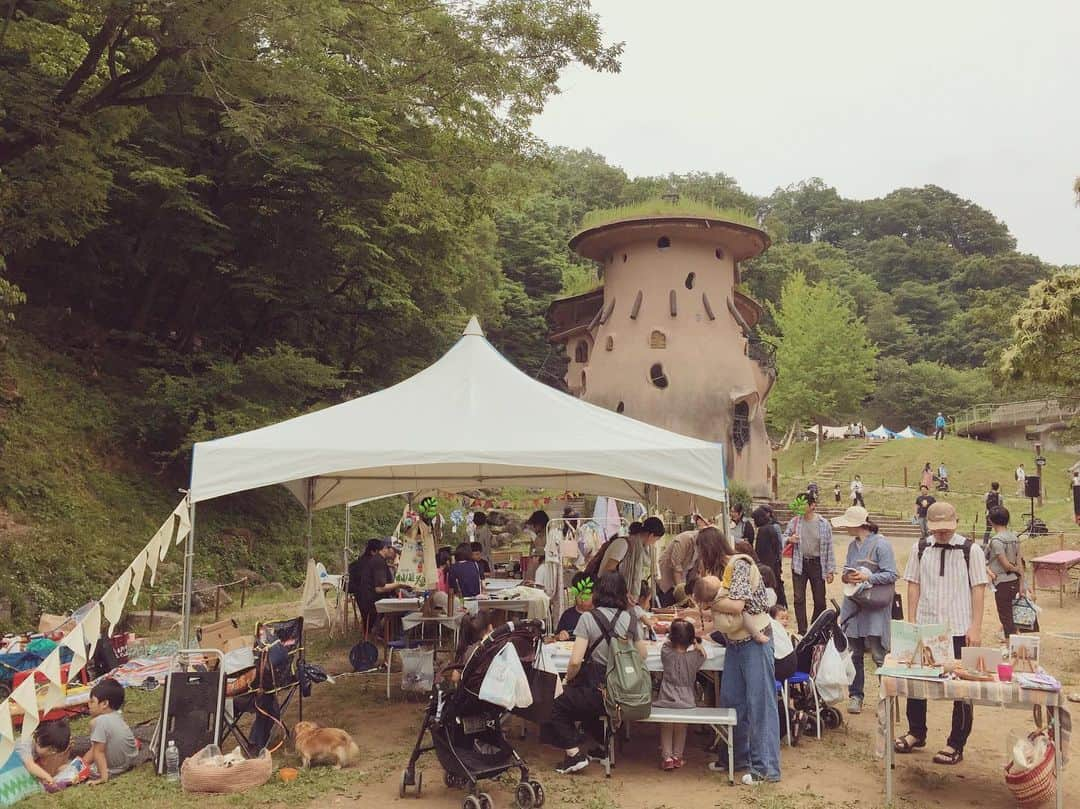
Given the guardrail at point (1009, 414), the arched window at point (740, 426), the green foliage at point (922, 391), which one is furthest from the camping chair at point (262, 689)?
the green foliage at point (922, 391)

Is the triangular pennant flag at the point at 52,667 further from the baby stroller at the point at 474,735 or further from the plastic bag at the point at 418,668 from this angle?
the plastic bag at the point at 418,668

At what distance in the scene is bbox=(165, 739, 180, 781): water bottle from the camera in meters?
6.11

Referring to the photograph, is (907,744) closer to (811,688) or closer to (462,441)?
(811,688)

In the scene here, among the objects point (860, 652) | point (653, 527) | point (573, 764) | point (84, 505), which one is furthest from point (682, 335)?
point (573, 764)

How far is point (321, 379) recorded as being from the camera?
16.3 m

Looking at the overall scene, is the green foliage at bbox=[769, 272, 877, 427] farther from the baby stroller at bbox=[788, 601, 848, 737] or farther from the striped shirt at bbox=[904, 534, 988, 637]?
the striped shirt at bbox=[904, 534, 988, 637]

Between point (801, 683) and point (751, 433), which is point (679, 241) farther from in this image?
point (801, 683)

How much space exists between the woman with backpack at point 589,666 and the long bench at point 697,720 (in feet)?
0.48

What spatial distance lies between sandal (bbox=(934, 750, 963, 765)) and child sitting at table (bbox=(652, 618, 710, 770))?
6.10 feet

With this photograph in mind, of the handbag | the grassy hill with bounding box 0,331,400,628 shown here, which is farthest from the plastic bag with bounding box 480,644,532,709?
the grassy hill with bounding box 0,331,400,628

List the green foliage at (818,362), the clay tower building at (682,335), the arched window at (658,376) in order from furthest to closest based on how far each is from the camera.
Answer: the green foliage at (818,362) < the arched window at (658,376) < the clay tower building at (682,335)

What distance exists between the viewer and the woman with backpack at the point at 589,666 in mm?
5965

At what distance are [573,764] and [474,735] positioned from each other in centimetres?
90

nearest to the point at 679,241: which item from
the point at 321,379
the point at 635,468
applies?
the point at 321,379
